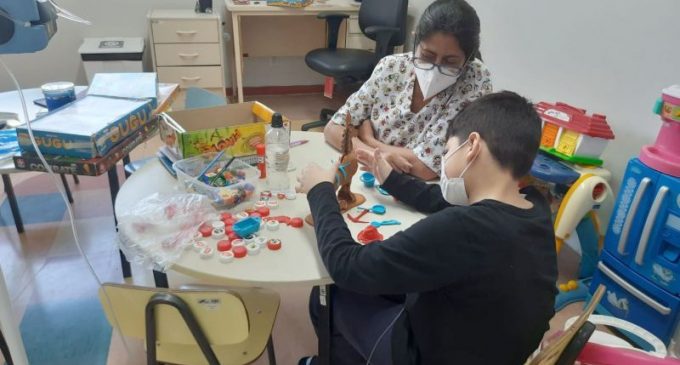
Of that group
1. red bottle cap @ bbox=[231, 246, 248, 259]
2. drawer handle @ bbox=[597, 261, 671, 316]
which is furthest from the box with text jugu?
drawer handle @ bbox=[597, 261, 671, 316]

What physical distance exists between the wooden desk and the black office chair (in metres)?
0.24

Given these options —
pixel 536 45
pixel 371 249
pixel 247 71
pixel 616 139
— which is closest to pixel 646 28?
pixel 616 139

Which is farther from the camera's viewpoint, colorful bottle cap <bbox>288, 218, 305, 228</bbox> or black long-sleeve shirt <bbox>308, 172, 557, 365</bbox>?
colorful bottle cap <bbox>288, 218, 305, 228</bbox>

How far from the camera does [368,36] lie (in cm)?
311

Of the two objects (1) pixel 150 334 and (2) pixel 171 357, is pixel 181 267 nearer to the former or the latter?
(1) pixel 150 334

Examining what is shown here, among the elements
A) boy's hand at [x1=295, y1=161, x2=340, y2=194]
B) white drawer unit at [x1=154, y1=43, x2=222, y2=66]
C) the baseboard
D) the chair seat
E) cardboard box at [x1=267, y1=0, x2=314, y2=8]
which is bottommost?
the baseboard

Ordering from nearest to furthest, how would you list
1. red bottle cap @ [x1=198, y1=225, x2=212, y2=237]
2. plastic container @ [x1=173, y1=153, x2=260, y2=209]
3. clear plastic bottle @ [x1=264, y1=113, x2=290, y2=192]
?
red bottle cap @ [x1=198, y1=225, x2=212, y2=237] < plastic container @ [x1=173, y1=153, x2=260, y2=209] < clear plastic bottle @ [x1=264, y1=113, x2=290, y2=192]

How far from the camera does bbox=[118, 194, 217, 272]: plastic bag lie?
102 centimetres

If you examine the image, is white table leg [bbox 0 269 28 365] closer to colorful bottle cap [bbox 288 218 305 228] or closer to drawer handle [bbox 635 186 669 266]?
colorful bottle cap [bbox 288 218 305 228]

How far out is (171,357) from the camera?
44.7 inches

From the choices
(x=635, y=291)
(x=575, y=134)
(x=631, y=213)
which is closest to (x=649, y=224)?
(x=631, y=213)

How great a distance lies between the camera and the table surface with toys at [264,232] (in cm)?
98

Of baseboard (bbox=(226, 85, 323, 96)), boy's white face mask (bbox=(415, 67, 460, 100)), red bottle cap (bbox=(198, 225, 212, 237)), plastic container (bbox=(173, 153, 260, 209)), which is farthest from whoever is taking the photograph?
baseboard (bbox=(226, 85, 323, 96))

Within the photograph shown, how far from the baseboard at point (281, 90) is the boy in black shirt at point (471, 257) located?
3.41 metres
